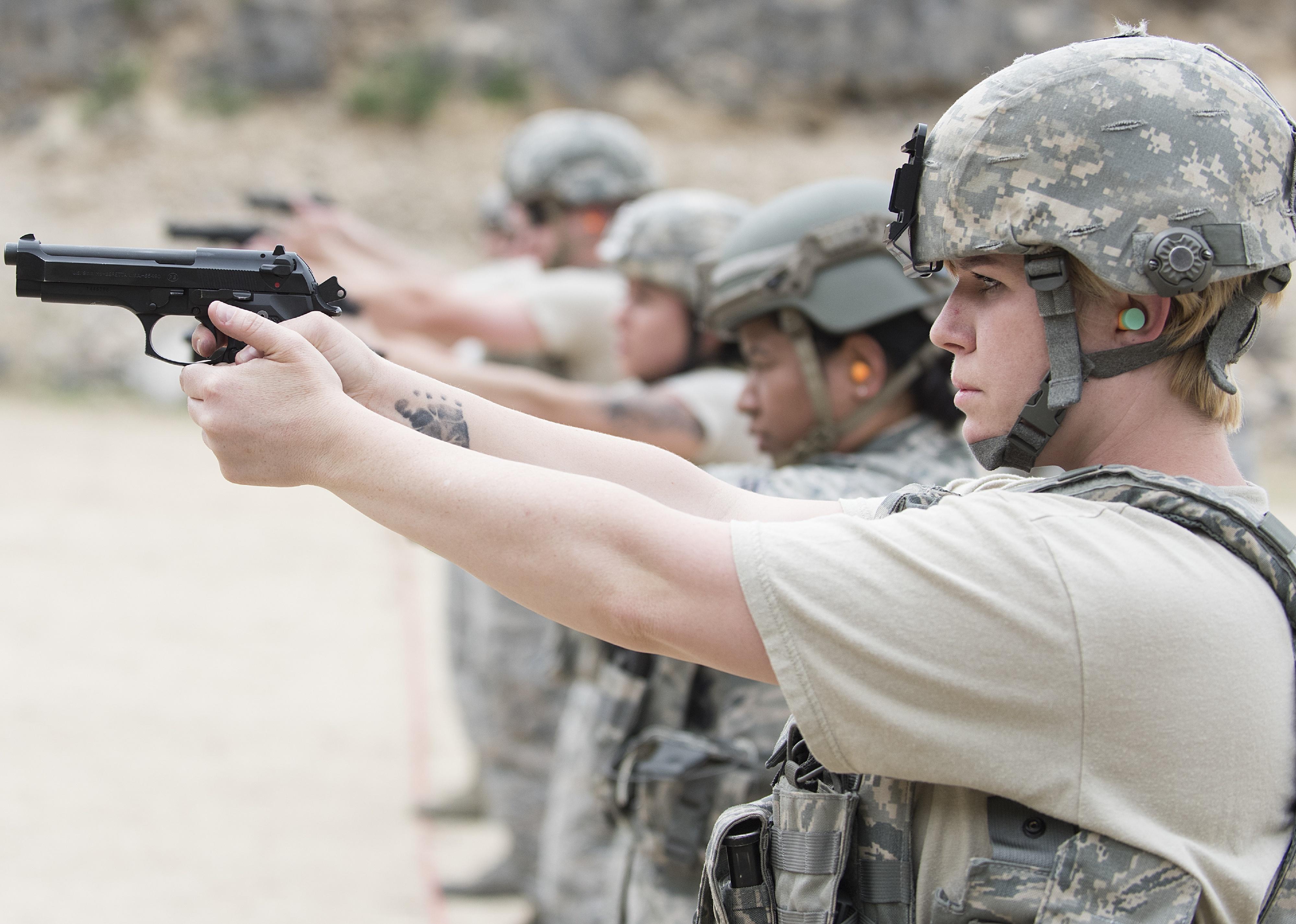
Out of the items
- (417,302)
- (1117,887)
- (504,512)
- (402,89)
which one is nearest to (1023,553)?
(1117,887)

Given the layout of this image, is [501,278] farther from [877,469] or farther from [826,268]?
[877,469]

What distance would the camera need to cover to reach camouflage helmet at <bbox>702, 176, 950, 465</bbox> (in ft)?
9.90

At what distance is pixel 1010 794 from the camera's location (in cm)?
155

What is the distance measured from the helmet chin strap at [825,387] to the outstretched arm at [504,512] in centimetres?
145

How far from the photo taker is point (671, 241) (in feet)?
14.1

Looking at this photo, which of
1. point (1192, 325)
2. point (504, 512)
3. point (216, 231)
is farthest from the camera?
point (216, 231)

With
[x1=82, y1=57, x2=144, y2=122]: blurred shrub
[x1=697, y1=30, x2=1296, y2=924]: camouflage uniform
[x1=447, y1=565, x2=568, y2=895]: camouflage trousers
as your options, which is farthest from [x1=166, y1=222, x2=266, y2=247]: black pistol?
[x1=82, y1=57, x2=144, y2=122]: blurred shrub

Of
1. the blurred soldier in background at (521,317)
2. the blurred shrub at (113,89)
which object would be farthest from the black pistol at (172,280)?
the blurred shrub at (113,89)

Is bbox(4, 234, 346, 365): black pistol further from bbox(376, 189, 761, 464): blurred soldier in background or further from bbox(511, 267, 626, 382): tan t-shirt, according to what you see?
bbox(511, 267, 626, 382): tan t-shirt

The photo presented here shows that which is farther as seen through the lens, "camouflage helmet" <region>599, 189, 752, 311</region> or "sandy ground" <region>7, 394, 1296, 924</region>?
"sandy ground" <region>7, 394, 1296, 924</region>

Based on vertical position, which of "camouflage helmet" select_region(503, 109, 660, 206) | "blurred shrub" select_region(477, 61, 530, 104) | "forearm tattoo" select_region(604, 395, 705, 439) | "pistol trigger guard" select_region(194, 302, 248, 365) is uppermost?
"blurred shrub" select_region(477, 61, 530, 104)

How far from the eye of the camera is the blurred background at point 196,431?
6.22 m

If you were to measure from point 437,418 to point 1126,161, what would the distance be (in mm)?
→ 1062

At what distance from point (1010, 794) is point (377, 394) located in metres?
1.10
